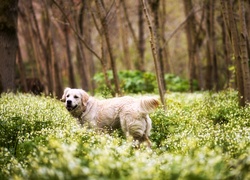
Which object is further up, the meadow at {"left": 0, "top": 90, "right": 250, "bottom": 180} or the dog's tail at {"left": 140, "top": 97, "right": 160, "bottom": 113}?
the dog's tail at {"left": 140, "top": 97, "right": 160, "bottom": 113}

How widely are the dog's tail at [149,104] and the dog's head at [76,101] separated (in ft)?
5.58

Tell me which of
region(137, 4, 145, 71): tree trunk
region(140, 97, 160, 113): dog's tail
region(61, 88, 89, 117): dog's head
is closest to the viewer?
region(140, 97, 160, 113): dog's tail

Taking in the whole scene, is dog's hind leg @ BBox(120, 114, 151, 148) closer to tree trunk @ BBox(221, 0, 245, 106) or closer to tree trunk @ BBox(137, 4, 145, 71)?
tree trunk @ BBox(221, 0, 245, 106)

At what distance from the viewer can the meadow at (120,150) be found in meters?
4.45

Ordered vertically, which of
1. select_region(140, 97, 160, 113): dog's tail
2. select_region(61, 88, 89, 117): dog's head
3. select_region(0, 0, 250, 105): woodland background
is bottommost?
select_region(140, 97, 160, 113): dog's tail

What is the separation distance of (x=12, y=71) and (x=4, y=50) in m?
0.97

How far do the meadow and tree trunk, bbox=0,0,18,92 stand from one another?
3973 mm

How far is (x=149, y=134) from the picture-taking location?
9.70 metres

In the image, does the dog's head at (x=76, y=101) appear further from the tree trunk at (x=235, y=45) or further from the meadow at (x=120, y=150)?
the tree trunk at (x=235, y=45)

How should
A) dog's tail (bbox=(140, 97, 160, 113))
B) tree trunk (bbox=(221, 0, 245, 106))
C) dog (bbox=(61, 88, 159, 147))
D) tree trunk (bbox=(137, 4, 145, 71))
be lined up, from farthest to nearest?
tree trunk (bbox=(137, 4, 145, 71)) → tree trunk (bbox=(221, 0, 245, 106)) → dog (bbox=(61, 88, 159, 147)) → dog's tail (bbox=(140, 97, 160, 113))

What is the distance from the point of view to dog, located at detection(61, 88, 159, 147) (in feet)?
30.8

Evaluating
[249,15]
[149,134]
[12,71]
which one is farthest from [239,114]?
[12,71]

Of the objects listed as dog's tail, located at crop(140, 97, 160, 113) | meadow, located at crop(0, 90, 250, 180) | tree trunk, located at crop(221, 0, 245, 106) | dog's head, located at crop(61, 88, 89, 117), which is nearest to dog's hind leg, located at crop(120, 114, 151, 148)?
dog's tail, located at crop(140, 97, 160, 113)

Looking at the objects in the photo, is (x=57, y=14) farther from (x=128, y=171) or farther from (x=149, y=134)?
(x=128, y=171)
